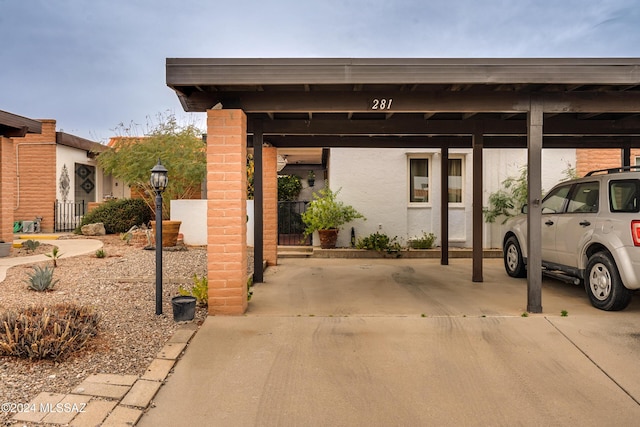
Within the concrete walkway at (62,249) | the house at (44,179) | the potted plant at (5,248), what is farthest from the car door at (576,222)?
the house at (44,179)

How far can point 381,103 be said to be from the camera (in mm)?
5496

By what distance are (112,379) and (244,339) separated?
1368 millimetres

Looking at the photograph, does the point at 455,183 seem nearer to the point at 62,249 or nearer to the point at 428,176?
the point at 428,176

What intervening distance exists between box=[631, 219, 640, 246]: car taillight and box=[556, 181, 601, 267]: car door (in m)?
0.70

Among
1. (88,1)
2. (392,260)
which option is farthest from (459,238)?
(88,1)

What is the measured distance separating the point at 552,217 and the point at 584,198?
689mm

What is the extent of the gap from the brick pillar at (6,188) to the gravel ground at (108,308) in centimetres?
231

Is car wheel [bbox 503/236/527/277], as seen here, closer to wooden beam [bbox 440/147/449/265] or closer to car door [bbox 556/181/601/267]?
car door [bbox 556/181/601/267]

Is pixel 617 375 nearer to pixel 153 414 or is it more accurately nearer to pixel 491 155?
pixel 153 414

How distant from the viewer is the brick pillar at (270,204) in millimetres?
9719

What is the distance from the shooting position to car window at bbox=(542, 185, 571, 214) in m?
7.07

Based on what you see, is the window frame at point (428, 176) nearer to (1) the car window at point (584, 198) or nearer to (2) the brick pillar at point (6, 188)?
(1) the car window at point (584, 198)

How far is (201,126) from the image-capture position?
15906 millimetres

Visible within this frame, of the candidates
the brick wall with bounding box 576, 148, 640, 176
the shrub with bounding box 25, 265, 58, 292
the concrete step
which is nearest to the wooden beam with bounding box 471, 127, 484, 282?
the concrete step
